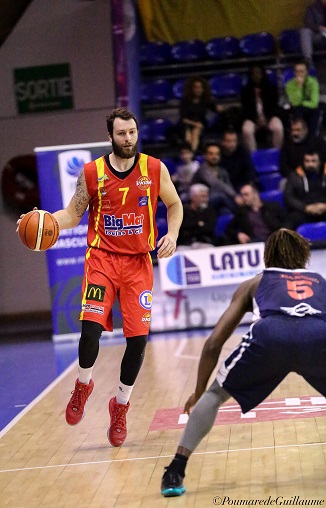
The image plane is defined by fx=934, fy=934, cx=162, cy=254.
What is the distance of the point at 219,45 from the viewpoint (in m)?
14.0

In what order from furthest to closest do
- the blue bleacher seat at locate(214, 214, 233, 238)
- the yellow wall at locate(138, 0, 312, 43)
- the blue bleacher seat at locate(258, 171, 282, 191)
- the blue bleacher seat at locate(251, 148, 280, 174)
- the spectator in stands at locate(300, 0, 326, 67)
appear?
the yellow wall at locate(138, 0, 312, 43)
the spectator in stands at locate(300, 0, 326, 67)
the blue bleacher seat at locate(251, 148, 280, 174)
the blue bleacher seat at locate(258, 171, 282, 191)
the blue bleacher seat at locate(214, 214, 233, 238)

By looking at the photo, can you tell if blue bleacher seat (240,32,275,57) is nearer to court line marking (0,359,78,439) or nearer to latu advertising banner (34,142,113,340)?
latu advertising banner (34,142,113,340)

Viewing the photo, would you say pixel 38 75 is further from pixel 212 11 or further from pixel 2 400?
pixel 2 400

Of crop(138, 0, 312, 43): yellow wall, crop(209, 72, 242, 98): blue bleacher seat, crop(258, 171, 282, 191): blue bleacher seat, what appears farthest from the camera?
crop(138, 0, 312, 43): yellow wall

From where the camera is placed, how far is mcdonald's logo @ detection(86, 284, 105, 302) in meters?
5.52

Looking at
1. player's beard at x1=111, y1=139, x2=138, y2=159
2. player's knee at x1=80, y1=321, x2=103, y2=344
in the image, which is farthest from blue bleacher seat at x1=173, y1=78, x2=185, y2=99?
player's knee at x1=80, y1=321, x2=103, y2=344

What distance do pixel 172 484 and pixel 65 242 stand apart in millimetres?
7124

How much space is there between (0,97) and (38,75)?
68 centimetres

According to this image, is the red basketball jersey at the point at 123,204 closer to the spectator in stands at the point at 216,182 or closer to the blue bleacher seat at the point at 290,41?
the spectator in stands at the point at 216,182

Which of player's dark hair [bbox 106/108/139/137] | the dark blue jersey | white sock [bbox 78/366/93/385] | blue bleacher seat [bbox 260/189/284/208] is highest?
player's dark hair [bbox 106/108/139/137]

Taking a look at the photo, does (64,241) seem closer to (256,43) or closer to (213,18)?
(256,43)

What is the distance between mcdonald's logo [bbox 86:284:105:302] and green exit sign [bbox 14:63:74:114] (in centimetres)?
923

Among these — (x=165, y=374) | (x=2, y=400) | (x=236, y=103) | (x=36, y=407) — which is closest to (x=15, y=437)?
(x=36, y=407)

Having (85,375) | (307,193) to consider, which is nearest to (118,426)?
(85,375)
